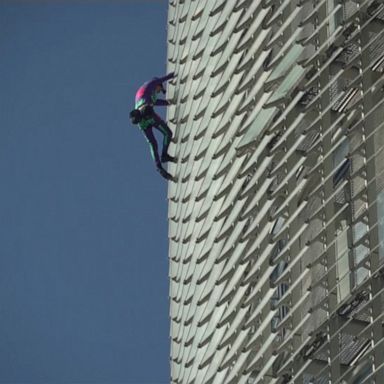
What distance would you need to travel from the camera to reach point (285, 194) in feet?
67.3

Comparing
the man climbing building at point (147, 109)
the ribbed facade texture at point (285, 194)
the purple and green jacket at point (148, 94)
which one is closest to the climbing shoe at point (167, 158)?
the ribbed facade texture at point (285, 194)

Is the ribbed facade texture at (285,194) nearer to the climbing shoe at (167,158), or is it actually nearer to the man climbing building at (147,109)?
the man climbing building at (147,109)

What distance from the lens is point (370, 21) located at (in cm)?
1853

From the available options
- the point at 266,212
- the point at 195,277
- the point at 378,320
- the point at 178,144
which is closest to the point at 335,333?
the point at 378,320

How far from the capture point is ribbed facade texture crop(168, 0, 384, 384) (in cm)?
1875

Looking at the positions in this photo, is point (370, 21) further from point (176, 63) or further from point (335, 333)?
point (176, 63)

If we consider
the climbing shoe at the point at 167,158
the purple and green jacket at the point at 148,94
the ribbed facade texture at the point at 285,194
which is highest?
the purple and green jacket at the point at 148,94

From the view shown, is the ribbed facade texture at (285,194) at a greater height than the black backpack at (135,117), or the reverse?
the black backpack at (135,117)

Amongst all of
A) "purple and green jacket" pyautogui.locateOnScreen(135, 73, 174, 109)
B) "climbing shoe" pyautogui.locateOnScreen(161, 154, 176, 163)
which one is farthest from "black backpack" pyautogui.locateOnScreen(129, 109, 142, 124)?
"climbing shoe" pyautogui.locateOnScreen(161, 154, 176, 163)

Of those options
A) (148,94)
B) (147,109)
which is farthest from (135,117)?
(148,94)

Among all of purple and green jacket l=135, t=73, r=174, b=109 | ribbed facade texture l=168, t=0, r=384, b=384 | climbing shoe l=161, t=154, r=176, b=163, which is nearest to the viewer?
ribbed facade texture l=168, t=0, r=384, b=384

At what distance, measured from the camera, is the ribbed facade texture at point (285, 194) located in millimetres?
18750

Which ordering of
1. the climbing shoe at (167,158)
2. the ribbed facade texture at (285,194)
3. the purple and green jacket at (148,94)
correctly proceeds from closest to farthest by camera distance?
the ribbed facade texture at (285,194) < the purple and green jacket at (148,94) < the climbing shoe at (167,158)

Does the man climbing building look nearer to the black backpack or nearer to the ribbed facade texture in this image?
the black backpack
